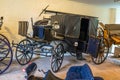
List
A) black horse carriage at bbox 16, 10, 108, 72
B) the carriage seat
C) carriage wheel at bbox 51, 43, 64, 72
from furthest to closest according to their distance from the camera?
1. black horse carriage at bbox 16, 10, 108, 72
2. carriage wheel at bbox 51, 43, 64, 72
3. the carriage seat

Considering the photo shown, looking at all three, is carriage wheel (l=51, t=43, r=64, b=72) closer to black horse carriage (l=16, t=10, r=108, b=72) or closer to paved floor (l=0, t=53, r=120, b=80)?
black horse carriage (l=16, t=10, r=108, b=72)

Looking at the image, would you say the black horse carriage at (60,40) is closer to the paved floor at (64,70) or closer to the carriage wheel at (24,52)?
the carriage wheel at (24,52)

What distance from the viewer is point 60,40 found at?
17.5ft

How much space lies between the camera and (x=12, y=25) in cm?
583

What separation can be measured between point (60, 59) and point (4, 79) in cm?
157

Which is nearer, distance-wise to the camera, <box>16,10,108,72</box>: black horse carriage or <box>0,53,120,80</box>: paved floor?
<box>0,53,120,80</box>: paved floor

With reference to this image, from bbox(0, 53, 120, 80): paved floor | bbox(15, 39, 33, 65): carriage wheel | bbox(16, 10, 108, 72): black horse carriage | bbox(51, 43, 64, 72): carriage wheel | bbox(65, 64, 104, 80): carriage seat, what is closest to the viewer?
bbox(65, 64, 104, 80): carriage seat

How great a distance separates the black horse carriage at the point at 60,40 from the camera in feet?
16.0

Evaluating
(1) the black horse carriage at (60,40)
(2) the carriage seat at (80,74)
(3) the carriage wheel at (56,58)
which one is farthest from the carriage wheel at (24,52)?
(2) the carriage seat at (80,74)

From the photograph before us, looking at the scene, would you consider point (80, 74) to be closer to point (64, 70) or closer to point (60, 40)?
point (64, 70)

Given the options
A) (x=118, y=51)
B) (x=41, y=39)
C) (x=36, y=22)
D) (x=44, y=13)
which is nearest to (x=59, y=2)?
(x=44, y=13)

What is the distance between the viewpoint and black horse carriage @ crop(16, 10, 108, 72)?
4871 mm

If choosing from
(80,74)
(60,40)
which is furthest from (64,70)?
(80,74)

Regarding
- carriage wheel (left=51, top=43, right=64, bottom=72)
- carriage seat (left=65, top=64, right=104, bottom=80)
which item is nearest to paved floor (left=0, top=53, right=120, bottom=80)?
carriage wheel (left=51, top=43, right=64, bottom=72)
